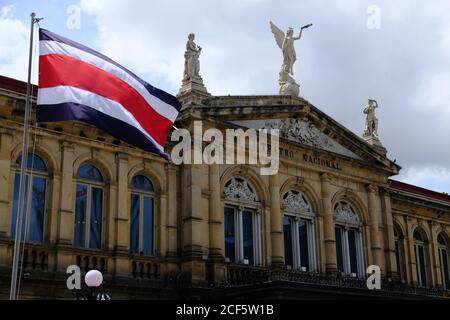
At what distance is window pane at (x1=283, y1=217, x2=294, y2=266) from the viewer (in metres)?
28.1

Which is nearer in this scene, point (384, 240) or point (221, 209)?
point (221, 209)

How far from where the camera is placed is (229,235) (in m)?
26.6

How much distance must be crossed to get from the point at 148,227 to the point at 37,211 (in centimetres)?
398

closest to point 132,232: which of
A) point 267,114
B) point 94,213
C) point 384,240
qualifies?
point 94,213

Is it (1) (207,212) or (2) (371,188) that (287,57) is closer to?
(2) (371,188)

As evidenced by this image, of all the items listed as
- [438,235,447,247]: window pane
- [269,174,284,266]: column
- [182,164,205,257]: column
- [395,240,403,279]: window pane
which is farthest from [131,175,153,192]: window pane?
[438,235,447,247]: window pane

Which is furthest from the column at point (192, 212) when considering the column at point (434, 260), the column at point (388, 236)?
the column at point (434, 260)

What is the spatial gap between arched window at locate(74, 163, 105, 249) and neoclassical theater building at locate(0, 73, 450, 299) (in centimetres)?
3

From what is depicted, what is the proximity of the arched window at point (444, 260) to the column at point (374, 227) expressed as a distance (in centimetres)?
741

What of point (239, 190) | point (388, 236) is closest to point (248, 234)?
point (239, 190)

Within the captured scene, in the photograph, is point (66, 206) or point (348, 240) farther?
point (348, 240)
